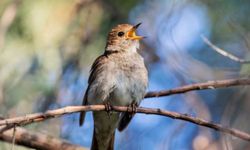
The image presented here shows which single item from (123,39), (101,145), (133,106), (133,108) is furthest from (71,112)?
(123,39)

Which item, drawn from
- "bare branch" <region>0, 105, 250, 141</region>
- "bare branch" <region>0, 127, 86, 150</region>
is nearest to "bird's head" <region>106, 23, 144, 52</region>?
"bare branch" <region>0, 127, 86, 150</region>

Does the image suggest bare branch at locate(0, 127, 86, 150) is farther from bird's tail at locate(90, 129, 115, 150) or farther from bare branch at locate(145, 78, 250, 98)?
bare branch at locate(145, 78, 250, 98)

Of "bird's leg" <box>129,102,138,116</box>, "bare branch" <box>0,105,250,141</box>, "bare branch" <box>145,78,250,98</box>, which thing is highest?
"bird's leg" <box>129,102,138,116</box>

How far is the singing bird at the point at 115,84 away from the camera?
17.8ft

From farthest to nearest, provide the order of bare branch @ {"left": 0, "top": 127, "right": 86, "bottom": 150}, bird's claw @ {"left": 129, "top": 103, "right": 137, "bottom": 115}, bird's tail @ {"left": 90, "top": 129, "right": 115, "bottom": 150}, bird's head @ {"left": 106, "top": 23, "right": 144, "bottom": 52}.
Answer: bird's head @ {"left": 106, "top": 23, "right": 144, "bottom": 52} → bird's tail @ {"left": 90, "top": 129, "right": 115, "bottom": 150} → bare branch @ {"left": 0, "top": 127, "right": 86, "bottom": 150} → bird's claw @ {"left": 129, "top": 103, "right": 137, "bottom": 115}

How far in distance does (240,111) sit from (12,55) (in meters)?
2.23

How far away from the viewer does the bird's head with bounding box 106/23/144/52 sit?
6.09 m

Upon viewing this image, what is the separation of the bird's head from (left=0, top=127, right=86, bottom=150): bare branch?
47.6 inches

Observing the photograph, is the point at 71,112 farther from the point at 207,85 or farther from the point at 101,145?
the point at 101,145

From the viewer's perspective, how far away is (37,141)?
17.4 ft

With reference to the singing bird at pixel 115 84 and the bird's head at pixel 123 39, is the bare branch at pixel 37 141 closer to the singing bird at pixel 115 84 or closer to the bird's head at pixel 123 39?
the singing bird at pixel 115 84

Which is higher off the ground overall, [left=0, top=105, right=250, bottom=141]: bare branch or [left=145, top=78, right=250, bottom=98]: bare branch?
[left=145, top=78, right=250, bottom=98]: bare branch

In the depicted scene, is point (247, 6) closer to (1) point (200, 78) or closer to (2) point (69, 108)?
(1) point (200, 78)

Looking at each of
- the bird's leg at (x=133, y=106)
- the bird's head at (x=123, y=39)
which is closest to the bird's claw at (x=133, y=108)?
the bird's leg at (x=133, y=106)
